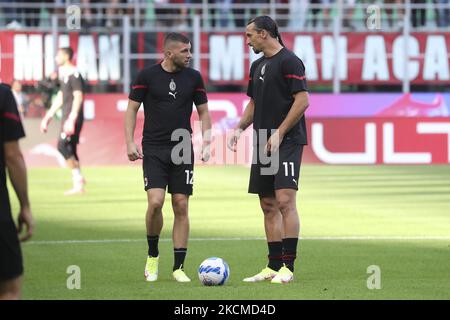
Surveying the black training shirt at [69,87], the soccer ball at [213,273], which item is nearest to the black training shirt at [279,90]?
the soccer ball at [213,273]

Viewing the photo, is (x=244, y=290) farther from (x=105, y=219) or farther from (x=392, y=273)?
(x=105, y=219)

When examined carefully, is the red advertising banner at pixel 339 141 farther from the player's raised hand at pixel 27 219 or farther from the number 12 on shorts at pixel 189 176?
the player's raised hand at pixel 27 219

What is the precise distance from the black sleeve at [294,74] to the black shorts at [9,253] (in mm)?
4607

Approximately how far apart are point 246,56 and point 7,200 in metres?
26.1

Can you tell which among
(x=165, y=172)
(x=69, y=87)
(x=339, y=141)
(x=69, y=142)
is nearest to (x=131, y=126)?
(x=165, y=172)

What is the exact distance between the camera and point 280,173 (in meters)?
11.5

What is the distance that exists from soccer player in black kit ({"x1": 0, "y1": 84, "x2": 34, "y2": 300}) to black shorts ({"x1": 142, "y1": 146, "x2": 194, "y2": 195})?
4.28 m

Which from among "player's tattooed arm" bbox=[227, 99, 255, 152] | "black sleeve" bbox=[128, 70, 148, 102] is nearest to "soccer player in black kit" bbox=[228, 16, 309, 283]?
"player's tattooed arm" bbox=[227, 99, 255, 152]

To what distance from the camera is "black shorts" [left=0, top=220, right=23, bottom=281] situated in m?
7.36

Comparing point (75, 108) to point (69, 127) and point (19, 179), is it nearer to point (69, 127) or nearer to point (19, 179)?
point (69, 127)

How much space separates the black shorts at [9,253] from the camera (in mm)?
7355

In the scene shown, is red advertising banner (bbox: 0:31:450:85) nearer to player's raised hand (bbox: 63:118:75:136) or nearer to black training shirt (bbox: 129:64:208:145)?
player's raised hand (bbox: 63:118:75:136)

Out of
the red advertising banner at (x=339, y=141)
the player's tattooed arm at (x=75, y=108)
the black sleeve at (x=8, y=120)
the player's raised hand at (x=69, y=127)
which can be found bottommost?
the red advertising banner at (x=339, y=141)

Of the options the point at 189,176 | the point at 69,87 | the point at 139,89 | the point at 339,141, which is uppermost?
the point at 139,89
